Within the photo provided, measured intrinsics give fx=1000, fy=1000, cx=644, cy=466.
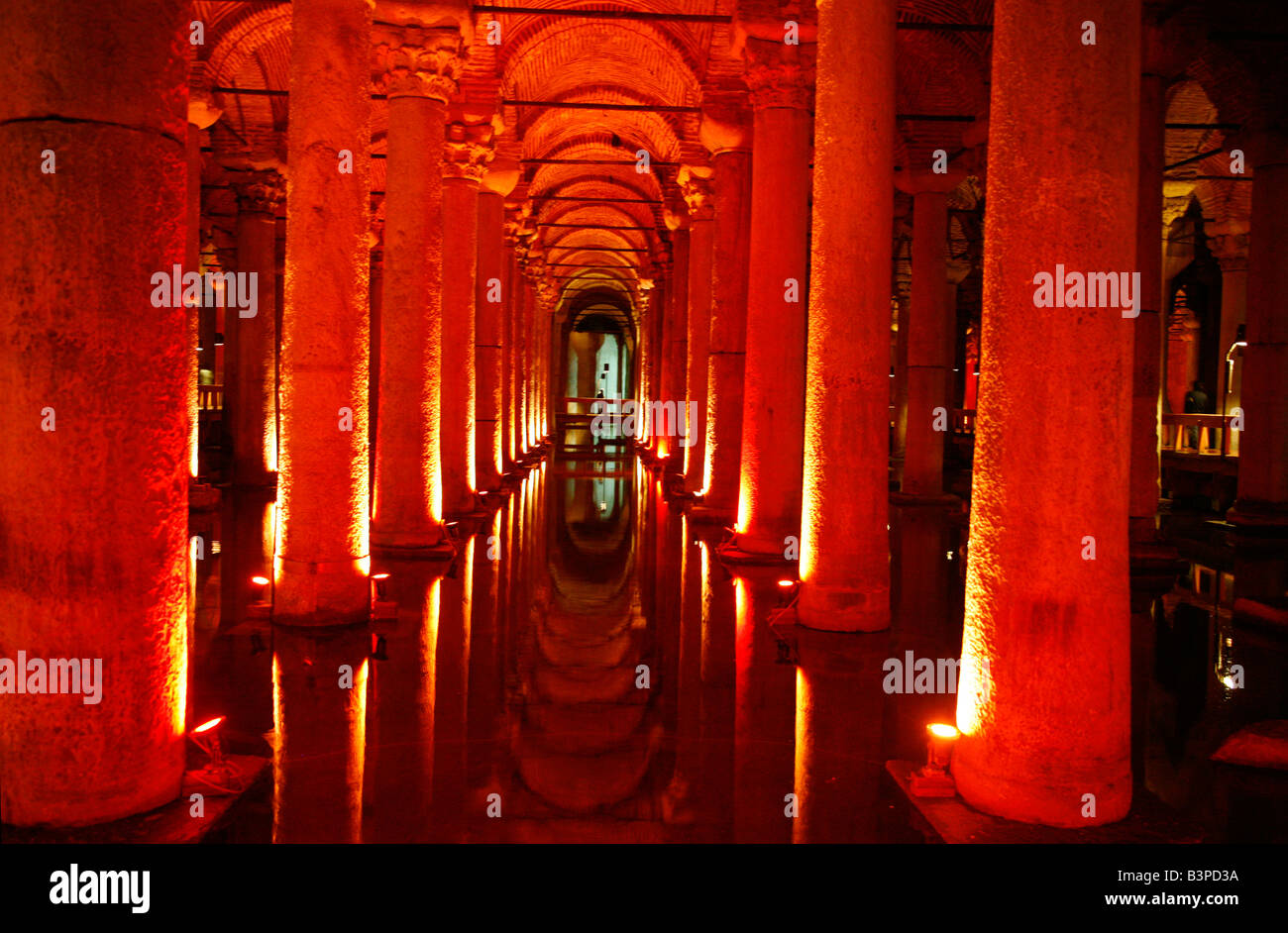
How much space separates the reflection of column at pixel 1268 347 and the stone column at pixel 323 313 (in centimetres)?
1279

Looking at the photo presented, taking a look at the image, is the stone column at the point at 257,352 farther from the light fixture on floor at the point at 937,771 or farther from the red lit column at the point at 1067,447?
the red lit column at the point at 1067,447

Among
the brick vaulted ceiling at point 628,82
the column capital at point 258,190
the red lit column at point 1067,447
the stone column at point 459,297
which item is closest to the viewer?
the red lit column at point 1067,447

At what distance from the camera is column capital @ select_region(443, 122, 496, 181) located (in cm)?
1361

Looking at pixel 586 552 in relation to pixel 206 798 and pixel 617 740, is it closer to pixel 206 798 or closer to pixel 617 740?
pixel 617 740

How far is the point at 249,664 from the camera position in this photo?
6.58 m

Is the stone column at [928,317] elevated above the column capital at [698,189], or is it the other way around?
the column capital at [698,189]

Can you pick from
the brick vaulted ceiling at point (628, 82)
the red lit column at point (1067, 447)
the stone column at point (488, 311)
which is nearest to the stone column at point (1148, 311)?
the brick vaulted ceiling at point (628, 82)

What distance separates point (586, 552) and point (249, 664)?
225 inches

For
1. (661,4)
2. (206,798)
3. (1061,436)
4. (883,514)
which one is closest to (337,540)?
(206,798)

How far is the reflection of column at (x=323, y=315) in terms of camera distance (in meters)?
7.38

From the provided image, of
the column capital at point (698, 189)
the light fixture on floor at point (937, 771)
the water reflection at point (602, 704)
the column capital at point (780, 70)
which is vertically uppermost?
the column capital at point (698, 189)

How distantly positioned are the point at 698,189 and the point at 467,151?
4963 mm

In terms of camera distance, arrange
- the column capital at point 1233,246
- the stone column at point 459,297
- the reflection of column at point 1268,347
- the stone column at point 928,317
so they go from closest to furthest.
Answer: the stone column at point 459,297, the reflection of column at point 1268,347, the stone column at point 928,317, the column capital at point 1233,246

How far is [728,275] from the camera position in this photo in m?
13.6
